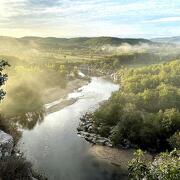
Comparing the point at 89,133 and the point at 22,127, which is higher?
the point at 22,127

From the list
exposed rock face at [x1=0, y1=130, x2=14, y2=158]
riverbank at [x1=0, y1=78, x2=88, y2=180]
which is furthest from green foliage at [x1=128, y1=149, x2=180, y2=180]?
exposed rock face at [x1=0, y1=130, x2=14, y2=158]

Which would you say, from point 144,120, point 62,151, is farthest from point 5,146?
point 144,120

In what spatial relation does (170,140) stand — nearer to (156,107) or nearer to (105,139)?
(105,139)

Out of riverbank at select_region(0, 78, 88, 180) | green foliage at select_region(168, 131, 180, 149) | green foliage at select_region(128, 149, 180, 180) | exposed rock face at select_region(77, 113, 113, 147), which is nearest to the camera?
green foliage at select_region(128, 149, 180, 180)

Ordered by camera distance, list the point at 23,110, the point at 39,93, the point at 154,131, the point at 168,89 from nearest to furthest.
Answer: the point at 154,131 → the point at 168,89 → the point at 23,110 → the point at 39,93

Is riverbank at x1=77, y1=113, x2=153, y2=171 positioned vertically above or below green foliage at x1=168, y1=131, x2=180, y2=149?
below

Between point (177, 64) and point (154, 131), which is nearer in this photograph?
point (154, 131)

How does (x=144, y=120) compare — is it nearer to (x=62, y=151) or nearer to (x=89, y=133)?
(x=89, y=133)

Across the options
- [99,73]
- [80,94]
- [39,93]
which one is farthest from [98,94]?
[99,73]

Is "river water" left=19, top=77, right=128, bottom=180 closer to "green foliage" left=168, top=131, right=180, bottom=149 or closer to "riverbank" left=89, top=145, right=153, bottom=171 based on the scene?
"riverbank" left=89, top=145, right=153, bottom=171
